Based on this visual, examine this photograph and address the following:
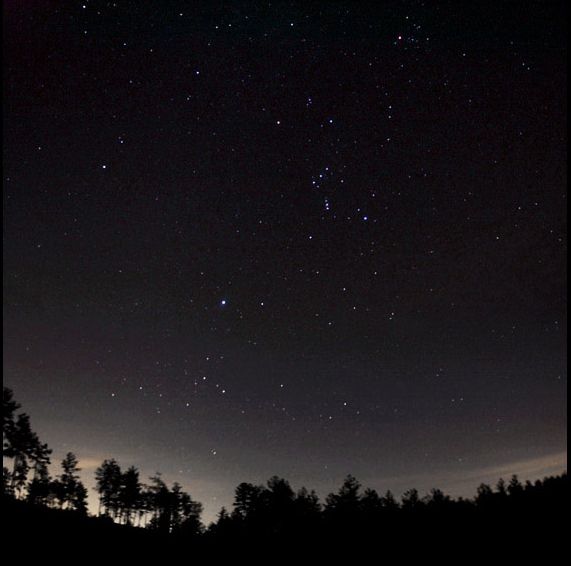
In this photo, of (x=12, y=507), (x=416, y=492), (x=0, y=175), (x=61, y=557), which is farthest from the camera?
(x=416, y=492)

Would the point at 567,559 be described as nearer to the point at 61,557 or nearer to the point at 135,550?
the point at 135,550

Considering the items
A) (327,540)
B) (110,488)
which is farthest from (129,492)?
(327,540)

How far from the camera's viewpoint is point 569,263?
799 centimetres

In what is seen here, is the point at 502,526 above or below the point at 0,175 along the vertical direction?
below

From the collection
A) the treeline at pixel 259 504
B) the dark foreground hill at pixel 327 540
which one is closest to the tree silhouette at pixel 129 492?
the treeline at pixel 259 504

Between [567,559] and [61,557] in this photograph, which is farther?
[567,559]

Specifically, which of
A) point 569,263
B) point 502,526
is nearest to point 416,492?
point 502,526

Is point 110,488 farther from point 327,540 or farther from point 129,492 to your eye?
point 327,540

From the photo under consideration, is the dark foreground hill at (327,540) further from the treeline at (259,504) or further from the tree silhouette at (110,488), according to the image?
the tree silhouette at (110,488)

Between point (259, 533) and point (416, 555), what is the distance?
10559 millimetres

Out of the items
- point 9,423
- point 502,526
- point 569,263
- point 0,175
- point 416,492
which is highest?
point 0,175

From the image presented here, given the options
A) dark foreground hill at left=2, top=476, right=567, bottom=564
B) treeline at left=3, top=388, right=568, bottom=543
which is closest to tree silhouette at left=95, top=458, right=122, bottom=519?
treeline at left=3, top=388, right=568, bottom=543

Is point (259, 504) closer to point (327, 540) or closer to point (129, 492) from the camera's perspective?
point (129, 492)

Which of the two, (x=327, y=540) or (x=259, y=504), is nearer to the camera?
(x=327, y=540)
